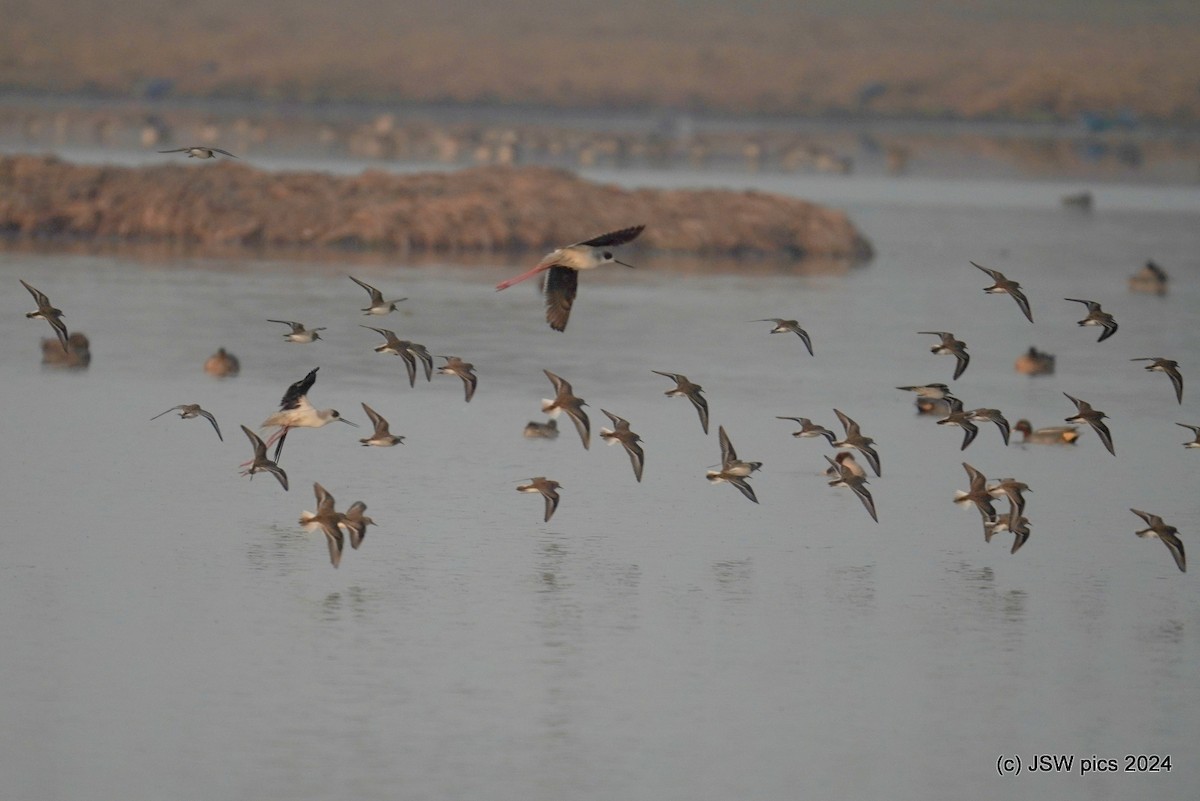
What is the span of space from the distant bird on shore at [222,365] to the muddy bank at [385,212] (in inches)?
508

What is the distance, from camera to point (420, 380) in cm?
2189

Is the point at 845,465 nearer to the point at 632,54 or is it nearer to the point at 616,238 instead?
the point at 616,238

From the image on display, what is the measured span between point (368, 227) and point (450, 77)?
6481cm

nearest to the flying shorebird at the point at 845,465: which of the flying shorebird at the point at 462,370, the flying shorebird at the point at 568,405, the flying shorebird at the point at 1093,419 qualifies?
the flying shorebird at the point at 1093,419

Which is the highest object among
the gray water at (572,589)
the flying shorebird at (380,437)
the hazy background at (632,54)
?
the hazy background at (632,54)

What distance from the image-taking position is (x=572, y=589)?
44.4 ft

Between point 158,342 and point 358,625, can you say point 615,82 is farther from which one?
point 358,625

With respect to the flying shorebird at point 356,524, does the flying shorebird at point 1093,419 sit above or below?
above

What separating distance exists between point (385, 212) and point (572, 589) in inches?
859

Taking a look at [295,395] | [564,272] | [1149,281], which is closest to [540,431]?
[295,395]

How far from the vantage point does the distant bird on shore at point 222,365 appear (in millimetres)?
21281

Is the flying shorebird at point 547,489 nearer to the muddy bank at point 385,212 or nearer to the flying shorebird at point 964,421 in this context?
the flying shorebird at point 964,421

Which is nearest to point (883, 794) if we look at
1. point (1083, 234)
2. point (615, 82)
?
point (1083, 234)

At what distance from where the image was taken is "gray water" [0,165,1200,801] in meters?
10.6
